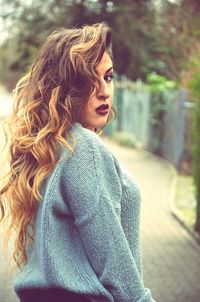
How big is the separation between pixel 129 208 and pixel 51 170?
11.5 inches

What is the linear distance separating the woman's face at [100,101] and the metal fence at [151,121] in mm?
10562

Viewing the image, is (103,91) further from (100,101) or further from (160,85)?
(160,85)

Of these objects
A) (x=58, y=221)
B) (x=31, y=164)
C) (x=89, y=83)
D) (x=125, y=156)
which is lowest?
(x=125, y=156)

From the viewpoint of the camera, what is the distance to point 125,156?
15.1 meters

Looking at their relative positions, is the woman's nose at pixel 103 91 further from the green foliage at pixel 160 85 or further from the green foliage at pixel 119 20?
the green foliage at pixel 119 20

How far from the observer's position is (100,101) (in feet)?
6.65

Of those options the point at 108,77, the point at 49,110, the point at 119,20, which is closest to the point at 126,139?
the point at 119,20

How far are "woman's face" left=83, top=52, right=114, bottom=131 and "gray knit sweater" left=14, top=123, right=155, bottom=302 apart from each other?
107 millimetres

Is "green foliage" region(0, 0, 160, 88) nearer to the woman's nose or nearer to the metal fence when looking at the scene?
the metal fence

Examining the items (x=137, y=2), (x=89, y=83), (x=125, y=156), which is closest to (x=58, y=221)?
(x=89, y=83)

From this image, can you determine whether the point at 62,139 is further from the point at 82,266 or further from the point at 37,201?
the point at 82,266

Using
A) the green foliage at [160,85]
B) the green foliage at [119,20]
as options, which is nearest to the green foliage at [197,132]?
the green foliage at [160,85]

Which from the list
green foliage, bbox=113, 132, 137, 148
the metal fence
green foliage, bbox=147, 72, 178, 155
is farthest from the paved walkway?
green foliage, bbox=113, 132, 137, 148

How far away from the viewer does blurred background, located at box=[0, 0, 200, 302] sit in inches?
373
